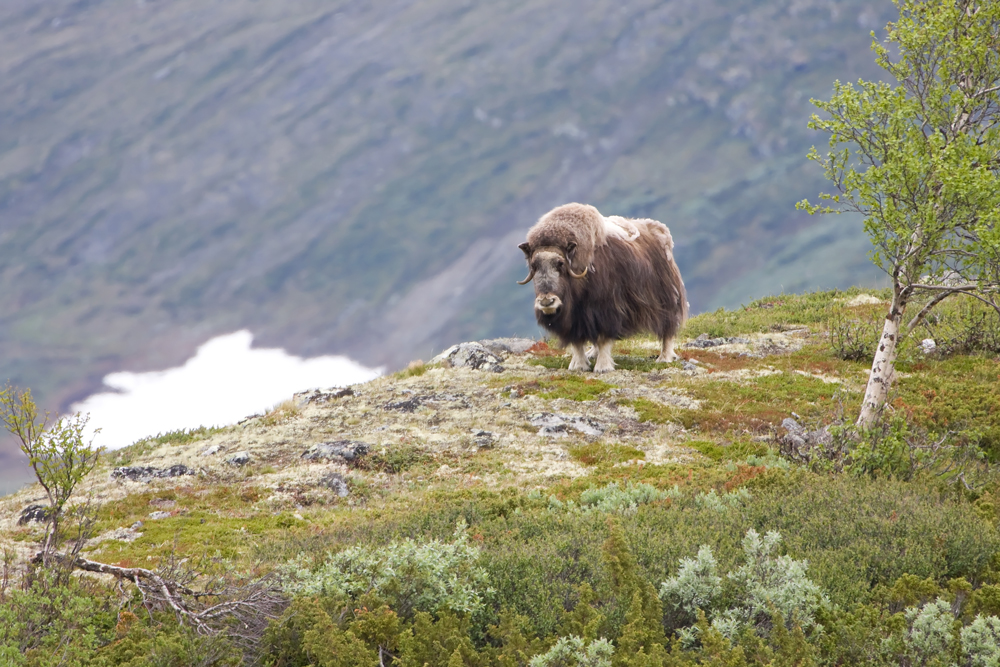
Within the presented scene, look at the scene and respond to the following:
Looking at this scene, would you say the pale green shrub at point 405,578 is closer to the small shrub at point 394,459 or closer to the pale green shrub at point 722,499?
the pale green shrub at point 722,499

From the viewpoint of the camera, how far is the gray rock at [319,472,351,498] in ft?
42.7

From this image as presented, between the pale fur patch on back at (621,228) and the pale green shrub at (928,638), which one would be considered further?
the pale fur patch on back at (621,228)

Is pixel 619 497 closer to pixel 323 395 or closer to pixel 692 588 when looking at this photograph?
pixel 692 588

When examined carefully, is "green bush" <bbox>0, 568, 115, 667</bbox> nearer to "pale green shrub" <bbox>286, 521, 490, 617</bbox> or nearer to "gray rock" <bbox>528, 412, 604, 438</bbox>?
"pale green shrub" <bbox>286, 521, 490, 617</bbox>

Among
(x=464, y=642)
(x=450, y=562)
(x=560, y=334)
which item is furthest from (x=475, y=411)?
(x=464, y=642)

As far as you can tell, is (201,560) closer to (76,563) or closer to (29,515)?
(76,563)

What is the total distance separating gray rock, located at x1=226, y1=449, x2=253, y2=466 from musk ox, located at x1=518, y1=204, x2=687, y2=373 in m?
7.27

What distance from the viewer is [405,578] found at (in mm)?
7738

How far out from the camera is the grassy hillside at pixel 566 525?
22.8ft

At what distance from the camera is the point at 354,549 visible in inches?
328

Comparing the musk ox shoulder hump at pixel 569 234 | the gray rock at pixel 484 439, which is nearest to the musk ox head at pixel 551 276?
the musk ox shoulder hump at pixel 569 234

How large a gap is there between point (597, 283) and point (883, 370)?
310 inches

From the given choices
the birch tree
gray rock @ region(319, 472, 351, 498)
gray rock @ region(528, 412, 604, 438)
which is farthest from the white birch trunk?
gray rock @ region(319, 472, 351, 498)

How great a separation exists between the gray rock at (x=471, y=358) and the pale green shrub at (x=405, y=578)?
12164 mm
